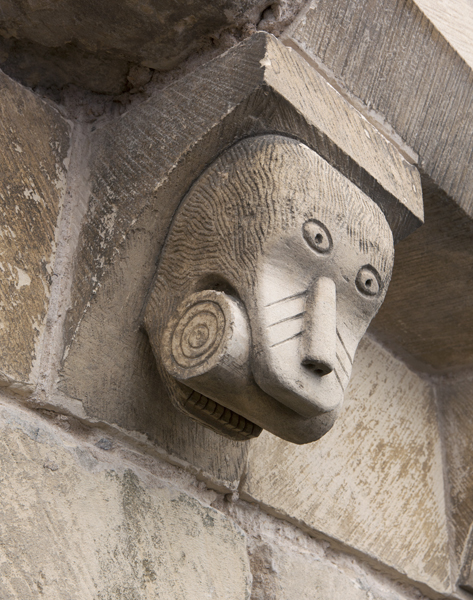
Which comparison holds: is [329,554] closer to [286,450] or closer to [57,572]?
[286,450]

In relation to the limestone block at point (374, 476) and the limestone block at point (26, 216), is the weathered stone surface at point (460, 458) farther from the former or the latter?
the limestone block at point (26, 216)

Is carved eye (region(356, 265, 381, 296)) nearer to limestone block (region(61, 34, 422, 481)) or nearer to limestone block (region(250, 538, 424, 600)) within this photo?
limestone block (region(61, 34, 422, 481))

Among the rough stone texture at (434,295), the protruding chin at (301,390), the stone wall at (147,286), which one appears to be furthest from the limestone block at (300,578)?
the rough stone texture at (434,295)

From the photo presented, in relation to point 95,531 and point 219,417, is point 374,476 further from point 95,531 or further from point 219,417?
point 95,531

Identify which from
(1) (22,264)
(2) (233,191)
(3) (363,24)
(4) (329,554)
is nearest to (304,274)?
(2) (233,191)

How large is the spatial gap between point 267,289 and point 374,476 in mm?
817

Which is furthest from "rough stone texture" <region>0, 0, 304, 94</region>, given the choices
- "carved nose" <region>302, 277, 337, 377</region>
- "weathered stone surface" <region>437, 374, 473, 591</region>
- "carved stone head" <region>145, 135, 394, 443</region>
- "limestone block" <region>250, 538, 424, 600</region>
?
"weathered stone surface" <region>437, 374, 473, 591</region>

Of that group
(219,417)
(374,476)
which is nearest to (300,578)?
(374,476)

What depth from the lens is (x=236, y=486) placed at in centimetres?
132

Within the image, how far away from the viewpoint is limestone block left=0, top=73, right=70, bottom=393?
3.50 ft

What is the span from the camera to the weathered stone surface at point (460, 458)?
68.1 inches

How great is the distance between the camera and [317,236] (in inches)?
42.3

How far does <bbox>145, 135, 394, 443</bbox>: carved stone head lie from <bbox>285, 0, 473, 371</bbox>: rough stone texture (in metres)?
0.25

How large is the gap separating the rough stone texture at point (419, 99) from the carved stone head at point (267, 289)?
25 cm
